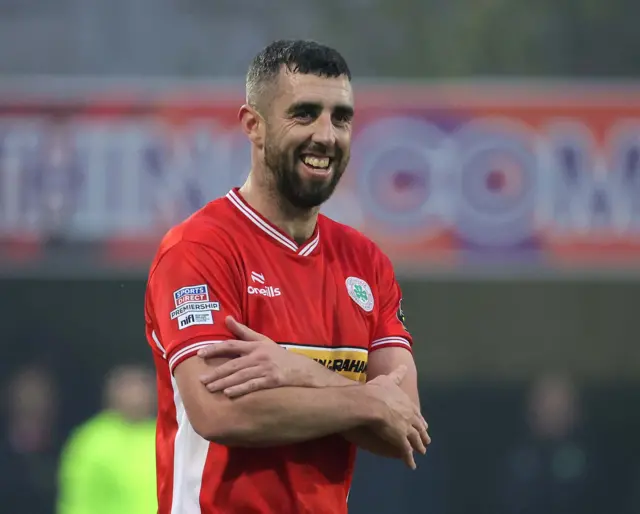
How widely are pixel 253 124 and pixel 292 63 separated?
19cm

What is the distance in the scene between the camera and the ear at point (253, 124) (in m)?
2.97

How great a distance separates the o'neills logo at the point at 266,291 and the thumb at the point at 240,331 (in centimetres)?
12

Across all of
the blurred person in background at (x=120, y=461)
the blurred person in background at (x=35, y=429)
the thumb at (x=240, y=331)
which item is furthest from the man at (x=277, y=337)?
the blurred person in background at (x=35, y=429)

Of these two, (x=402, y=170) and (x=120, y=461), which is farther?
(x=402, y=170)

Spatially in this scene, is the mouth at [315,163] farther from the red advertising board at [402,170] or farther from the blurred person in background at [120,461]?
the red advertising board at [402,170]

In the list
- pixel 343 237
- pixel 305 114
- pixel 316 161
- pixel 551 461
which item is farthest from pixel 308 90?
pixel 551 461

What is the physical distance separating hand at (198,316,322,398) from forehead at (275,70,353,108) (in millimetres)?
556

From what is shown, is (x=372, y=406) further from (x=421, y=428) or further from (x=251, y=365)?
(x=251, y=365)

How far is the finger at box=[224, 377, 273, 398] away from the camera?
8.65 feet

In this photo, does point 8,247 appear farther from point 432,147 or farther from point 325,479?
point 325,479

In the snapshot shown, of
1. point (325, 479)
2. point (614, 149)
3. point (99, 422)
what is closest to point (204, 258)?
point (325, 479)

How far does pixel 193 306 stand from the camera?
108 inches

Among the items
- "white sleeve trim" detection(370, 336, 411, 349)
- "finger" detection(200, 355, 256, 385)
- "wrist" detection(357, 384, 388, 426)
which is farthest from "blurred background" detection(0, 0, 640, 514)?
"finger" detection(200, 355, 256, 385)

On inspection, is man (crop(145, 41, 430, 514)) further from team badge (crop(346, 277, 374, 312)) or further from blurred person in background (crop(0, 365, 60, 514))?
blurred person in background (crop(0, 365, 60, 514))
